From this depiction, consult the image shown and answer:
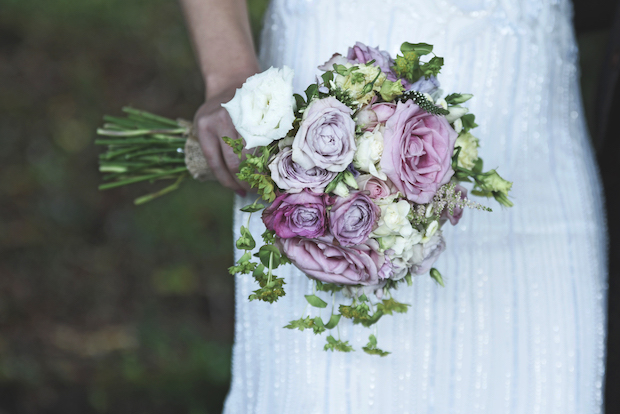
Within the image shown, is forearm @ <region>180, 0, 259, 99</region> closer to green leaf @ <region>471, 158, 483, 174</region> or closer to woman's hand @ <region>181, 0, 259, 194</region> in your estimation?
woman's hand @ <region>181, 0, 259, 194</region>

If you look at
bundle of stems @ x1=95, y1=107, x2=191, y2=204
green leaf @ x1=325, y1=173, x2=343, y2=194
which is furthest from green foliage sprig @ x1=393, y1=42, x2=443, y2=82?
bundle of stems @ x1=95, y1=107, x2=191, y2=204

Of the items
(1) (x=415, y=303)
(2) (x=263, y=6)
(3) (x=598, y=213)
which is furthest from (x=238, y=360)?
(2) (x=263, y=6)

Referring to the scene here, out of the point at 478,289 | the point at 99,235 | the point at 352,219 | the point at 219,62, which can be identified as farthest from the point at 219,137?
the point at 99,235

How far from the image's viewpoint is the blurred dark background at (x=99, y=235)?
2.22 m

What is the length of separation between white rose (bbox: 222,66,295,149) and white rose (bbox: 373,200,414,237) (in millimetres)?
187

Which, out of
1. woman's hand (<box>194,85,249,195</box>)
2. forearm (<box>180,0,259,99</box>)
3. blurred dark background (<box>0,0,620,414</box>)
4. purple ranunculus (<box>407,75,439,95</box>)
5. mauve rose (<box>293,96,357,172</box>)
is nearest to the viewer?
mauve rose (<box>293,96,357,172</box>)

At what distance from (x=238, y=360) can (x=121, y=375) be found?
118 centimetres

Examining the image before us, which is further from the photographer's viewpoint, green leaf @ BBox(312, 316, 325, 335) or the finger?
the finger

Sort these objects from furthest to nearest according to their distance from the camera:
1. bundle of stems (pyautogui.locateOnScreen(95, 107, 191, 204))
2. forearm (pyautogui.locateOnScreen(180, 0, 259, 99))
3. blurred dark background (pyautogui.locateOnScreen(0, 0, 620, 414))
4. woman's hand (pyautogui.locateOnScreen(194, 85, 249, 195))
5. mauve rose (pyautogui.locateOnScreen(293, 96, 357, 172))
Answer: blurred dark background (pyautogui.locateOnScreen(0, 0, 620, 414))
bundle of stems (pyautogui.locateOnScreen(95, 107, 191, 204))
forearm (pyautogui.locateOnScreen(180, 0, 259, 99))
woman's hand (pyautogui.locateOnScreen(194, 85, 249, 195))
mauve rose (pyautogui.locateOnScreen(293, 96, 357, 172))

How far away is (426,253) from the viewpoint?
2.70ft

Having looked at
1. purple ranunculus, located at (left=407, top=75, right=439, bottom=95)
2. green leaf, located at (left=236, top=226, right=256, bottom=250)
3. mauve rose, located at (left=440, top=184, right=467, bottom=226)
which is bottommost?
green leaf, located at (left=236, top=226, right=256, bottom=250)

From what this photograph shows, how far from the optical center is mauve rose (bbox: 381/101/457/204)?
729mm

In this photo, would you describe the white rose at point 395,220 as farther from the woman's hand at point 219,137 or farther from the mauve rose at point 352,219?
the woman's hand at point 219,137

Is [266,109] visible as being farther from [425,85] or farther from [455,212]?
[455,212]
